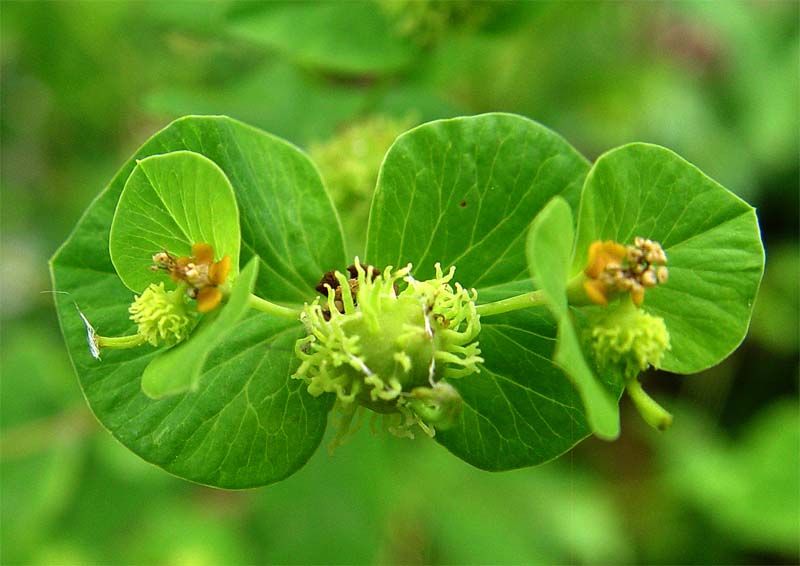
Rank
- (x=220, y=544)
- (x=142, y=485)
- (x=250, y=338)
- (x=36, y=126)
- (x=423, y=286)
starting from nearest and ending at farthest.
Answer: (x=423, y=286)
(x=250, y=338)
(x=220, y=544)
(x=142, y=485)
(x=36, y=126)

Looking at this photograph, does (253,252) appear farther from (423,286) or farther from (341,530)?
(341,530)

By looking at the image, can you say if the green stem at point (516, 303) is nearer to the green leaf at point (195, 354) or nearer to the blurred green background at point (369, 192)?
the green leaf at point (195, 354)

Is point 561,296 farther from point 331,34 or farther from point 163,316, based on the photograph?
point 331,34

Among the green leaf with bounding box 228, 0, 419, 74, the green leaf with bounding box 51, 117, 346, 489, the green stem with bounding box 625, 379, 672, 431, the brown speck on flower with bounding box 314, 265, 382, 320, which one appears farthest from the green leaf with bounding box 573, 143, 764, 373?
the green leaf with bounding box 228, 0, 419, 74

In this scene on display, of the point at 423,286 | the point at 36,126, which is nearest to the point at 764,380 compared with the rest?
the point at 423,286

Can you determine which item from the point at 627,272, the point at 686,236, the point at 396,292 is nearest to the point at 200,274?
the point at 396,292

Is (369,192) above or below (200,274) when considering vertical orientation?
below

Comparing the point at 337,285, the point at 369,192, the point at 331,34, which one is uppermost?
the point at 331,34
